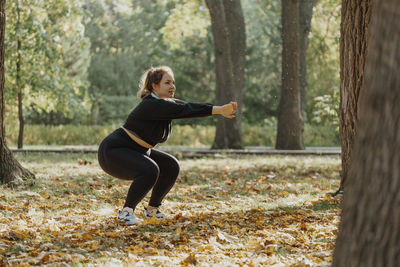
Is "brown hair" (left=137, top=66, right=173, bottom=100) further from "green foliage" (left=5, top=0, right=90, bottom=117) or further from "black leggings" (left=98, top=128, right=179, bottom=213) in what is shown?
"green foliage" (left=5, top=0, right=90, bottom=117)

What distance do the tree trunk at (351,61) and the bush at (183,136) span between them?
19908 millimetres

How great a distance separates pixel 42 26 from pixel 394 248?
15.6 meters

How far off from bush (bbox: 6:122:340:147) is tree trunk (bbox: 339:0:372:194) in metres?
19.9

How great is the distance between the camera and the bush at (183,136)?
2772 cm

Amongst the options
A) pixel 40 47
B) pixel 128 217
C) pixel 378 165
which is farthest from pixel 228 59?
pixel 378 165

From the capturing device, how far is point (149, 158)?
5.76m

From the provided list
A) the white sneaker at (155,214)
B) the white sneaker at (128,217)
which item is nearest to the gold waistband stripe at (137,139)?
the white sneaker at (128,217)

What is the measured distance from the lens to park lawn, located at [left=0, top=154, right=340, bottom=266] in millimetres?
4332

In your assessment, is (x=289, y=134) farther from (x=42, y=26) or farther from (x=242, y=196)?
(x=242, y=196)

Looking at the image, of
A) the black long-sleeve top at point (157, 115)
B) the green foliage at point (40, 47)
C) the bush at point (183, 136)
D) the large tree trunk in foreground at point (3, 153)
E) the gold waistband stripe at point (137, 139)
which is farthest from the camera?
the bush at point (183, 136)

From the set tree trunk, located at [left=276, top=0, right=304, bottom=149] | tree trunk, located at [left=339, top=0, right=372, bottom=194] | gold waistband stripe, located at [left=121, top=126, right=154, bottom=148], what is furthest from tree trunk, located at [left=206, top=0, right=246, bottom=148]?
gold waistband stripe, located at [left=121, top=126, right=154, bottom=148]

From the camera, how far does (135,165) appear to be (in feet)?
18.5

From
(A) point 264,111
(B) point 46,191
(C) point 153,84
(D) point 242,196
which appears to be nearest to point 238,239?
(C) point 153,84

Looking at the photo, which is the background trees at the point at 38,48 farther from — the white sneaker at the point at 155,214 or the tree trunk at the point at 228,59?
the white sneaker at the point at 155,214
